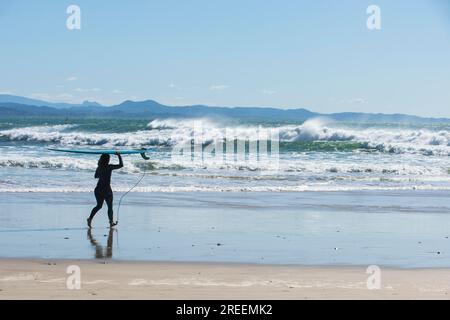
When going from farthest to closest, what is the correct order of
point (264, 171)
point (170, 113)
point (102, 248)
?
point (170, 113) < point (264, 171) < point (102, 248)

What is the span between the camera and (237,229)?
41.4 feet

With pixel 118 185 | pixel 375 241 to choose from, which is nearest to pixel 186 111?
pixel 118 185

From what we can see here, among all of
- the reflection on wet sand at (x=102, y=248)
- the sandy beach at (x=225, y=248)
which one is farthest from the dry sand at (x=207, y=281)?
the reflection on wet sand at (x=102, y=248)

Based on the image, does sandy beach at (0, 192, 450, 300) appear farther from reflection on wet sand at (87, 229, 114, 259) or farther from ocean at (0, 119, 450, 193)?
ocean at (0, 119, 450, 193)

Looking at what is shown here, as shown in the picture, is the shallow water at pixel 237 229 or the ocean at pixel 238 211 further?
the ocean at pixel 238 211

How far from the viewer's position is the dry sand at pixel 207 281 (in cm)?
764

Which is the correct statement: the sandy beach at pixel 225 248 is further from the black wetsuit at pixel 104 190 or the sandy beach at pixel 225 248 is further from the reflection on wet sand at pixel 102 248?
the black wetsuit at pixel 104 190

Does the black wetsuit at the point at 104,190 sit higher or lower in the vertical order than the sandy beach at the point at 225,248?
higher

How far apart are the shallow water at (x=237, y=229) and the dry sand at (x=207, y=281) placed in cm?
62

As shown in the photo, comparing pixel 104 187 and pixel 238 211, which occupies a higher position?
pixel 104 187

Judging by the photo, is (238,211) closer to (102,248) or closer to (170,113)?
(102,248)

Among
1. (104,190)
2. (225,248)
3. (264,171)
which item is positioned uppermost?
(104,190)

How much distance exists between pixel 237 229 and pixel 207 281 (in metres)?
4.24

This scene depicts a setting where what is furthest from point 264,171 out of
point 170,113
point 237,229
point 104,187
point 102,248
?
point 170,113
